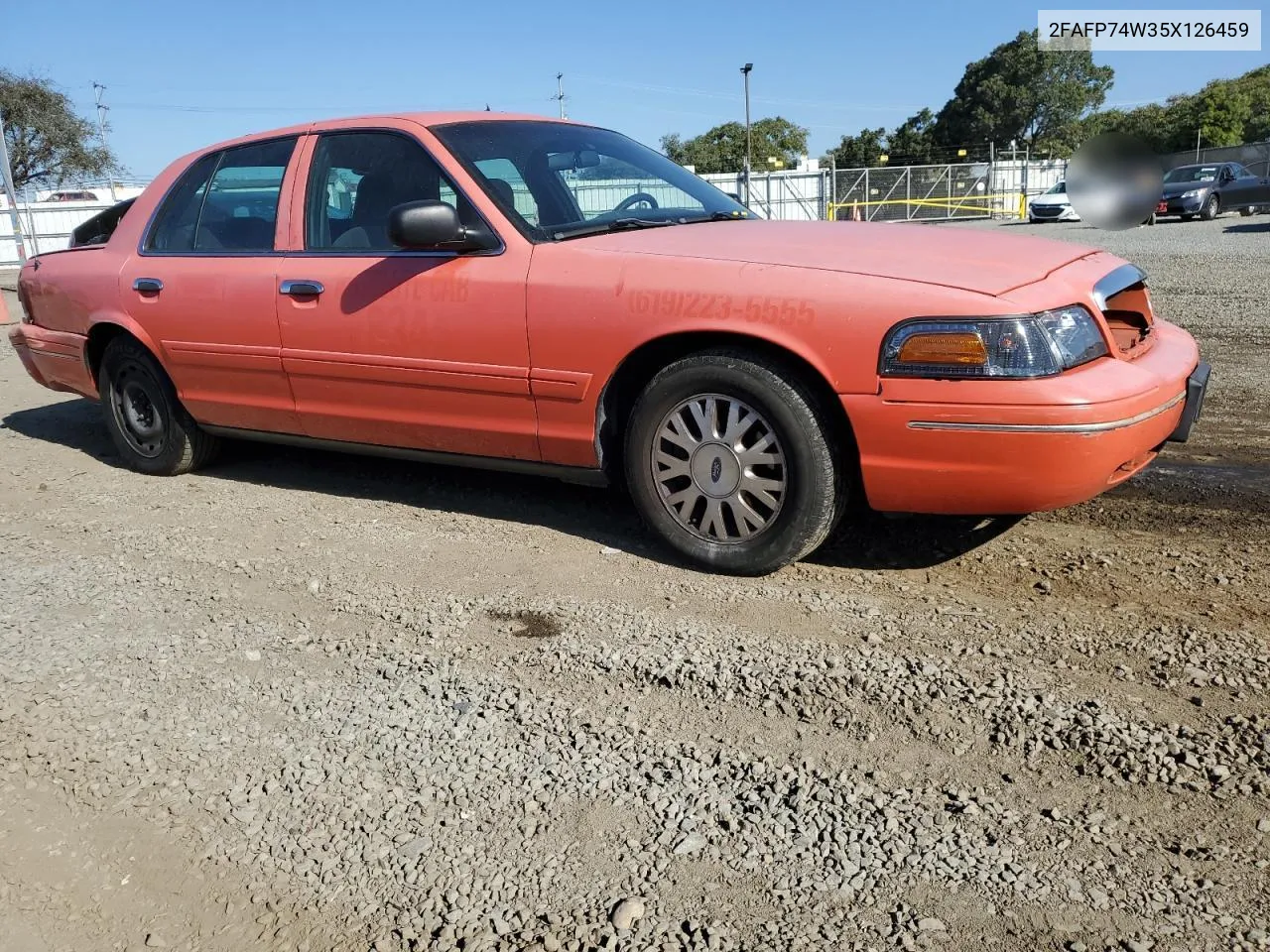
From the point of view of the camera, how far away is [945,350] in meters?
3.21

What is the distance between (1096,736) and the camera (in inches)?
102

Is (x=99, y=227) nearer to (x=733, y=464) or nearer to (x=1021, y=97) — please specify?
(x=733, y=464)

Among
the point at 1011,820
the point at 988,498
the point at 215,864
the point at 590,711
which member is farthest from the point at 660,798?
the point at 988,498

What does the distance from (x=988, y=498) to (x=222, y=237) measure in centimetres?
366

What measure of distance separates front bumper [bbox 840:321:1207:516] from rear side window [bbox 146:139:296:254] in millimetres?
2908

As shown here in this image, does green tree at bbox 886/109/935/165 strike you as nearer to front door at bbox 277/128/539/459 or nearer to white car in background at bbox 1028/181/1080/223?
white car in background at bbox 1028/181/1080/223

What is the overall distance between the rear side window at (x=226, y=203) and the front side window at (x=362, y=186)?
24cm

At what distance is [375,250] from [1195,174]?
28016mm

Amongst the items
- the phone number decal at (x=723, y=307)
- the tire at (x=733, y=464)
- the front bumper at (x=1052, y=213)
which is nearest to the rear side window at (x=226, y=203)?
the phone number decal at (x=723, y=307)

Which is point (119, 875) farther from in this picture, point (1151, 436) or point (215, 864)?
point (1151, 436)

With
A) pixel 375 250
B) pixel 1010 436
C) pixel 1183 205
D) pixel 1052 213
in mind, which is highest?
pixel 375 250

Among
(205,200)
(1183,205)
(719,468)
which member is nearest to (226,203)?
(205,200)

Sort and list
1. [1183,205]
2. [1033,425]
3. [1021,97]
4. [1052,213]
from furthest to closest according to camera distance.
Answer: [1021,97] → [1052,213] → [1183,205] → [1033,425]

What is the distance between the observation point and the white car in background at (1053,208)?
29.2 meters
